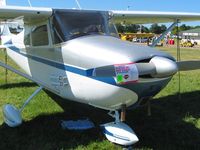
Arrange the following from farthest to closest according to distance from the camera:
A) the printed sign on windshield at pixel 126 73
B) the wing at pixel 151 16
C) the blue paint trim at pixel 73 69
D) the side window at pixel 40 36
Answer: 1. the wing at pixel 151 16
2. the side window at pixel 40 36
3. the blue paint trim at pixel 73 69
4. the printed sign on windshield at pixel 126 73

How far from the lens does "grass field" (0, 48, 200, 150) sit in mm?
5133

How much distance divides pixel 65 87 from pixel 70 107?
6.59 ft

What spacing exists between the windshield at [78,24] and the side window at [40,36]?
367 millimetres

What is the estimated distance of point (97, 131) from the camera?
5707 millimetres

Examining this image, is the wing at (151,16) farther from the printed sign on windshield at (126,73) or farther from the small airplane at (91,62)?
the printed sign on windshield at (126,73)

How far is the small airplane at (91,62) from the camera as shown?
13.4ft

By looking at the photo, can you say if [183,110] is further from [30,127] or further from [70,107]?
[30,127]

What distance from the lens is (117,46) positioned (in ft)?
14.6

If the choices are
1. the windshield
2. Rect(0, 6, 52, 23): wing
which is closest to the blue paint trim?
the windshield

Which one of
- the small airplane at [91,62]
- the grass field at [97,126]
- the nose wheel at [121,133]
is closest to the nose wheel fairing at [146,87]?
the small airplane at [91,62]

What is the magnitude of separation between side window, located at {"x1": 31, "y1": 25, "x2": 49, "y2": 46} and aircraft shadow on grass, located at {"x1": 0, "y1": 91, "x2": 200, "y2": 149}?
146 centimetres

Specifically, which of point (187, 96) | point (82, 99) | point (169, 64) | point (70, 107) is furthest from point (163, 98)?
point (169, 64)

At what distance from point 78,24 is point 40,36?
1.01 m

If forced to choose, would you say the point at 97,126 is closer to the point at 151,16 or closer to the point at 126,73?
the point at 126,73
